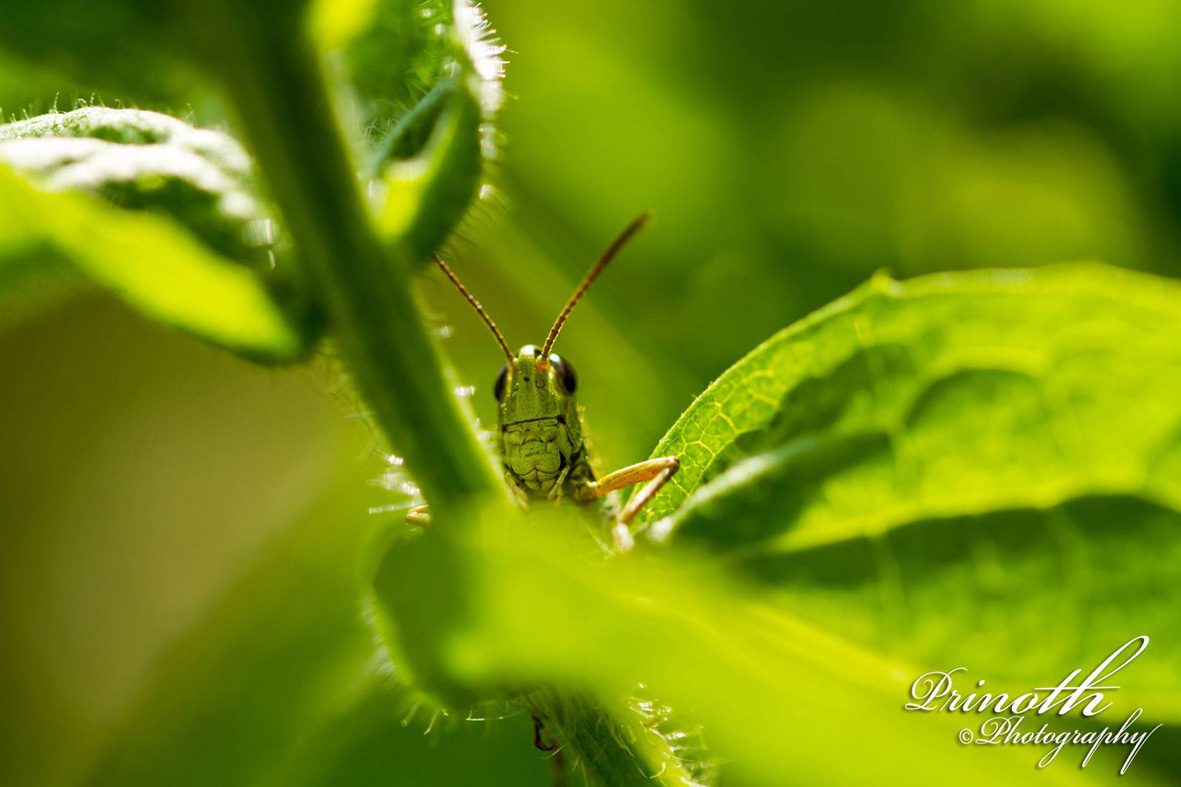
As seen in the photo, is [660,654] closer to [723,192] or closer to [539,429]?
[539,429]

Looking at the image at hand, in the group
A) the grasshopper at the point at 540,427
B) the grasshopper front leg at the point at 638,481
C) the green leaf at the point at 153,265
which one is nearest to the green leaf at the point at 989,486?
the grasshopper front leg at the point at 638,481

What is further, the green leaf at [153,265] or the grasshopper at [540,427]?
the grasshopper at [540,427]

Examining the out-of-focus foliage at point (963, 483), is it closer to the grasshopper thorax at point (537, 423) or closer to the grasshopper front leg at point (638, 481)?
the grasshopper front leg at point (638, 481)

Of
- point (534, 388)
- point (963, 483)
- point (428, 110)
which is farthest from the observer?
point (534, 388)

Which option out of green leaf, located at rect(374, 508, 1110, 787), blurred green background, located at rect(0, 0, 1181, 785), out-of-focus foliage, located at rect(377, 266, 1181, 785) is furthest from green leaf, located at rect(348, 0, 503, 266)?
blurred green background, located at rect(0, 0, 1181, 785)

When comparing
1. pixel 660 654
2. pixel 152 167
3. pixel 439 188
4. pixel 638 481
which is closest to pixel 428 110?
pixel 439 188

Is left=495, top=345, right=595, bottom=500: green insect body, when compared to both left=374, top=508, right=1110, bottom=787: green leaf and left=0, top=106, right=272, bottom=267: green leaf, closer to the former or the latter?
left=0, top=106, right=272, bottom=267: green leaf
